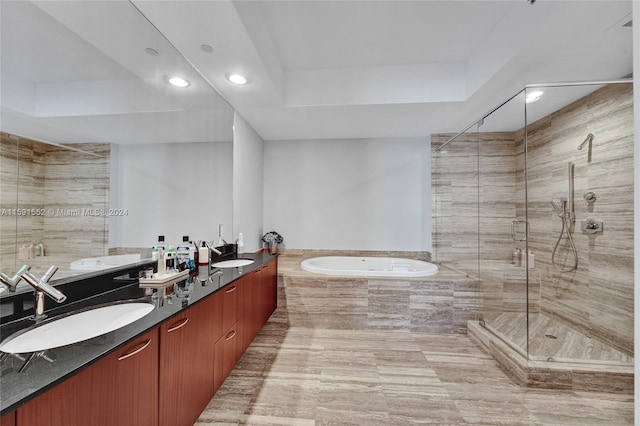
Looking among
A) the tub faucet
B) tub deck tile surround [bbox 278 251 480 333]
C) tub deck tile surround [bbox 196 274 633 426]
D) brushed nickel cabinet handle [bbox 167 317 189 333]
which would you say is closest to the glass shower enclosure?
tub deck tile surround [bbox 278 251 480 333]

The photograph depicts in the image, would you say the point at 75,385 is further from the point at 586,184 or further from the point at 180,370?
the point at 586,184

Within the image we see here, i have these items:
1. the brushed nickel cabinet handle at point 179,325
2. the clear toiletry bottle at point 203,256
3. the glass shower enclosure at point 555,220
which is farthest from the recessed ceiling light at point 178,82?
the glass shower enclosure at point 555,220

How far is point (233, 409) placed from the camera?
1.64m

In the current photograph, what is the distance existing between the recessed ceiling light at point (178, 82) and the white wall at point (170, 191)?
0.44m

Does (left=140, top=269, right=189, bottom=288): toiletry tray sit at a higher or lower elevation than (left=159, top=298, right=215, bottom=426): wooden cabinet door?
higher

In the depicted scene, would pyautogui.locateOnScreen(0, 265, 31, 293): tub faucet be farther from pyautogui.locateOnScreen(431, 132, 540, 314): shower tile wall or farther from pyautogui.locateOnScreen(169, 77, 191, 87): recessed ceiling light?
pyautogui.locateOnScreen(431, 132, 540, 314): shower tile wall

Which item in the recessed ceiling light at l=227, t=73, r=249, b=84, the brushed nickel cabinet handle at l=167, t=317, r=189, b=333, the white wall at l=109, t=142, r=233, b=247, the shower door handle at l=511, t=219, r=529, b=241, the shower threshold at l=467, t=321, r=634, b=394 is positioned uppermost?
the recessed ceiling light at l=227, t=73, r=249, b=84

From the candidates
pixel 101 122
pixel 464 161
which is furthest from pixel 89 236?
pixel 464 161

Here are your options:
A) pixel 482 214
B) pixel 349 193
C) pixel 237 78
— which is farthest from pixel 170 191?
pixel 482 214

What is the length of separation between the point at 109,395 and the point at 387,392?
1641mm

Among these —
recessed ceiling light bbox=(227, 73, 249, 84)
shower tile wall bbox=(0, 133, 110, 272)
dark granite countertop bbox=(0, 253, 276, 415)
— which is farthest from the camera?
recessed ceiling light bbox=(227, 73, 249, 84)

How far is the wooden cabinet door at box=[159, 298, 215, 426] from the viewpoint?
1141 millimetres

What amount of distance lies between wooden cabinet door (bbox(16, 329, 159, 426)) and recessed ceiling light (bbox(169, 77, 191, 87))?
174 cm

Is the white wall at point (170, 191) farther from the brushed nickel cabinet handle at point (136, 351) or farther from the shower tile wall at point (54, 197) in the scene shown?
the brushed nickel cabinet handle at point (136, 351)
